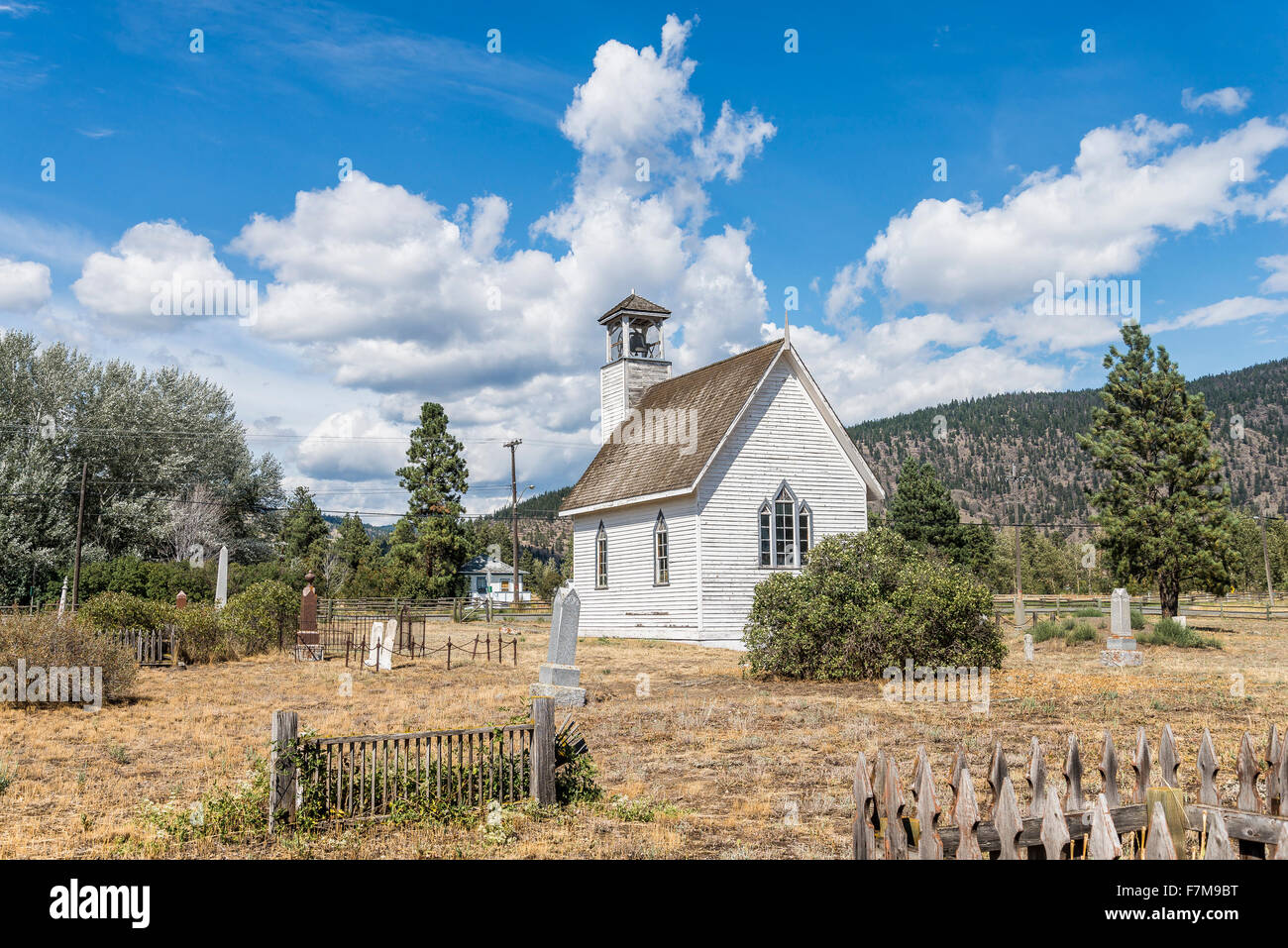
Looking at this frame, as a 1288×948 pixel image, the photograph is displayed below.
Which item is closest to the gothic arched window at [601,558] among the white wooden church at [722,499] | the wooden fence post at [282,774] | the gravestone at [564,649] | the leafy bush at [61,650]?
the white wooden church at [722,499]

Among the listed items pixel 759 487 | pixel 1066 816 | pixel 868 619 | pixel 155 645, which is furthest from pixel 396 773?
pixel 759 487

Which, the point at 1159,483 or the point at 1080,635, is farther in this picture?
the point at 1159,483

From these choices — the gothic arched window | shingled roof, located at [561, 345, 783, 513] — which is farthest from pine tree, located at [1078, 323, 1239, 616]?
the gothic arched window

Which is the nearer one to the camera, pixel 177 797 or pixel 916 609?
pixel 177 797

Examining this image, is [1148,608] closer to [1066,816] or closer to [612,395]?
[612,395]

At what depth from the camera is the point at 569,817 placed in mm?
7961

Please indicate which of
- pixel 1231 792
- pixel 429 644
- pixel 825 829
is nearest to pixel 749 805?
pixel 825 829

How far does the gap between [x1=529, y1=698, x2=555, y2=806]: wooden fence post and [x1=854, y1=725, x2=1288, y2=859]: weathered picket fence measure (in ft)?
12.9

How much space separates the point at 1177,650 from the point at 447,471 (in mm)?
44098

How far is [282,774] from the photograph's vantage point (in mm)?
7430

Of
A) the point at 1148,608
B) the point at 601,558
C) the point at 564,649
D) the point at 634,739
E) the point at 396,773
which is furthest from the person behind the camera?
the point at 1148,608

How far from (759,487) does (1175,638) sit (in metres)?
13.1

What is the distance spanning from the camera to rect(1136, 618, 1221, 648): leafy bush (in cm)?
2631
